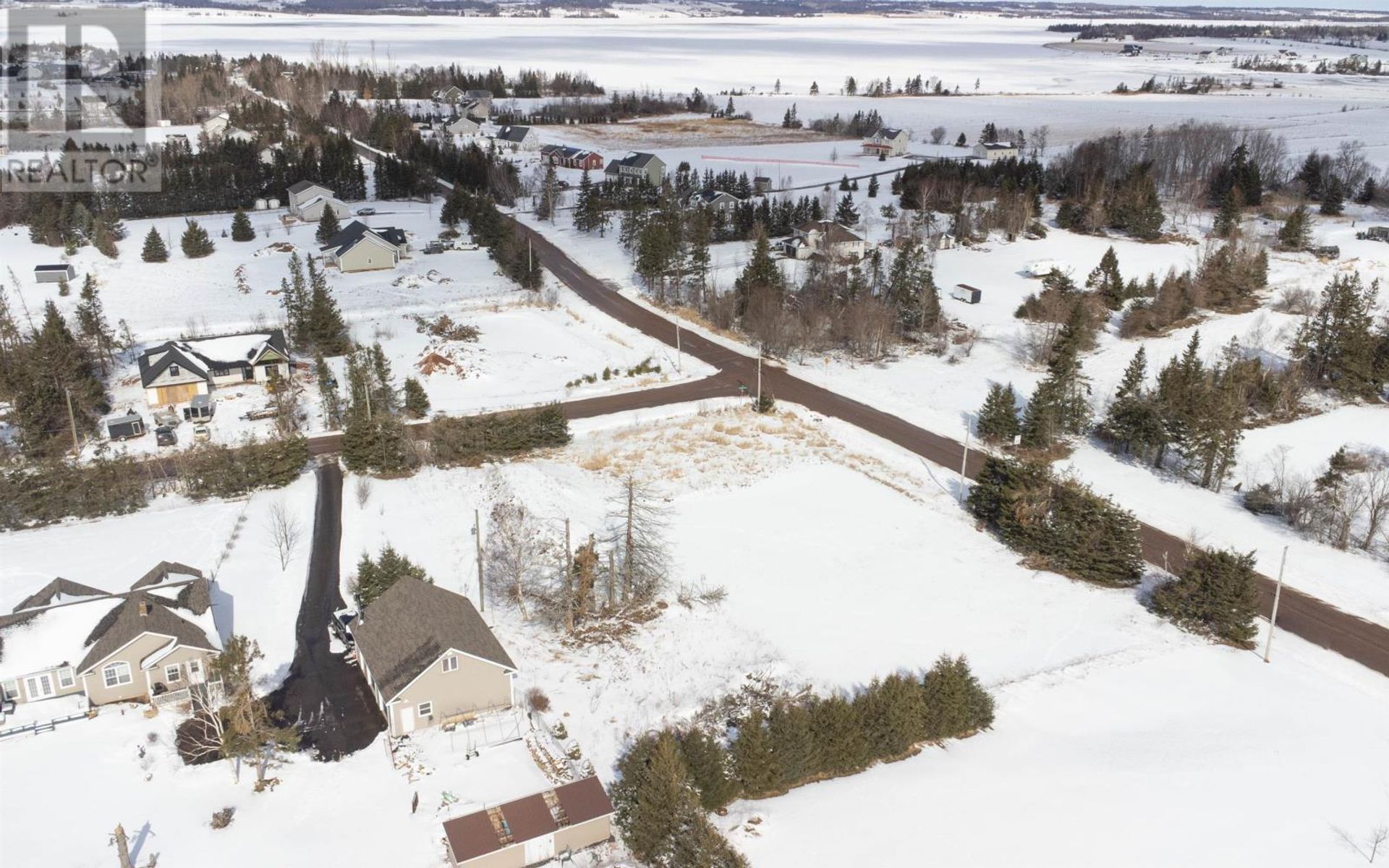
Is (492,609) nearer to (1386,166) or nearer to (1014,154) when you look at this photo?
(1014,154)

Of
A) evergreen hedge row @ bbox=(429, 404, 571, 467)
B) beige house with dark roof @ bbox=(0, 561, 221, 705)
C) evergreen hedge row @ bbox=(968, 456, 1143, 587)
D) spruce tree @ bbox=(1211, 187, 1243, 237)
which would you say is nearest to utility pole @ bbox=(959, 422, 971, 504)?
evergreen hedge row @ bbox=(968, 456, 1143, 587)

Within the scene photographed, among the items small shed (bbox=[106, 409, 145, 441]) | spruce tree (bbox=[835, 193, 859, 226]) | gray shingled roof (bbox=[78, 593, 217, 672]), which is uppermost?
spruce tree (bbox=[835, 193, 859, 226])

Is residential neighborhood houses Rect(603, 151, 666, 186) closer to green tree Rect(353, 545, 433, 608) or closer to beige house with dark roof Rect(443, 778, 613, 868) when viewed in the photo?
green tree Rect(353, 545, 433, 608)

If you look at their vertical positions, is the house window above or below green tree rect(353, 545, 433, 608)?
below

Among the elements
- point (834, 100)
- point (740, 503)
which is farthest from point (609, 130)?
point (740, 503)

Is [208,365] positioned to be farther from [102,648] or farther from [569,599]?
[569,599]

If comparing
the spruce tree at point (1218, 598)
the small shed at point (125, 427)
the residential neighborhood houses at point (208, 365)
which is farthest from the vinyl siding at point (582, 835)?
the residential neighborhood houses at point (208, 365)

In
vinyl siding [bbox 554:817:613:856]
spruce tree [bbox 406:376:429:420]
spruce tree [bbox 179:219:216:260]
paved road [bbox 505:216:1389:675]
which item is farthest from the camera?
spruce tree [bbox 179:219:216:260]
